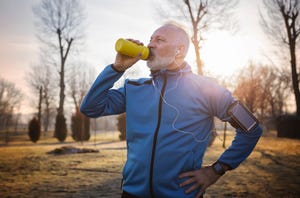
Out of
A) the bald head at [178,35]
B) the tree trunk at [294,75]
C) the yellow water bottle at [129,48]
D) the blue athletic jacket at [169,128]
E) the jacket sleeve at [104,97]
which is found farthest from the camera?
the tree trunk at [294,75]

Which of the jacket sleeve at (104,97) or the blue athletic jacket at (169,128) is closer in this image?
the blue athletic jacket at (169,128)

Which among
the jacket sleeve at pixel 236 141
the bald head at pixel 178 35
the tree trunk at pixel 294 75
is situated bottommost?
the jacket sleeve at pixel 236 141

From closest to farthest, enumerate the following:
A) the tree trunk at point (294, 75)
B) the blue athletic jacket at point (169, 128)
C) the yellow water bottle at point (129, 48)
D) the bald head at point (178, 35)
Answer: the blue athletic jacket at point (169, 128)
the yellow water bottle at point (129, 48)
the bald head at point (178, 35)
the tree trunk at point (294, 75)

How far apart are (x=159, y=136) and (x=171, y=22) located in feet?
3.61

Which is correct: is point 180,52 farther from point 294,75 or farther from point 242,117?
point 294,75

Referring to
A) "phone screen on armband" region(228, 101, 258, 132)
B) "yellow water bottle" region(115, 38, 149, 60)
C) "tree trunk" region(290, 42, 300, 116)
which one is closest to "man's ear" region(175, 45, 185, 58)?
"yellow water bottle" region(115, 38, 149, 60)

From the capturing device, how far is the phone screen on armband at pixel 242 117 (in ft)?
6.38

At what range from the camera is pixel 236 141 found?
2.00m

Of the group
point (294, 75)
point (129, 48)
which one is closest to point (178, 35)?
point (129, 48)

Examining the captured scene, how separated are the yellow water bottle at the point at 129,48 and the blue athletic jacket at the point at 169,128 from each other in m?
0.20

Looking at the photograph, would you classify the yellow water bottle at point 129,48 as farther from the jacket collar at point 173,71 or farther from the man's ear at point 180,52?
the man's ear at point 180,52

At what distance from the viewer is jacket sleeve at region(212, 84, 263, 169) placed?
6.45 feet

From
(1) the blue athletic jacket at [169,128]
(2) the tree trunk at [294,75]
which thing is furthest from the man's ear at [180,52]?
(2) the tree trunk at [294,75]

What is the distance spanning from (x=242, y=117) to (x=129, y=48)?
3.30 feet
